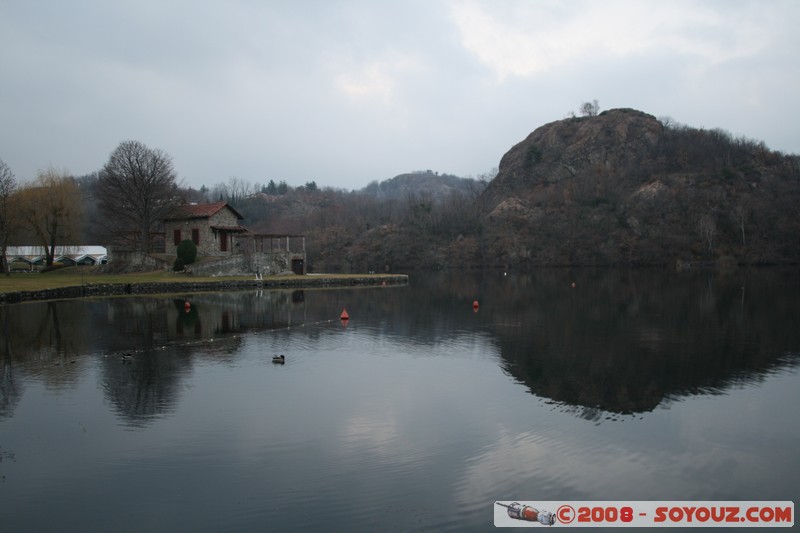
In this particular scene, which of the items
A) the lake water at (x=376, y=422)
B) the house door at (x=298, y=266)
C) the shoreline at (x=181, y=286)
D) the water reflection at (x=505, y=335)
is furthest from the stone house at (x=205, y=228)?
the lake water at (x=376, y=422)

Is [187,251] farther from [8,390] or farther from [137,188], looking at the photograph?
[8,390]

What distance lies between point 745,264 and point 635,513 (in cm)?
11421

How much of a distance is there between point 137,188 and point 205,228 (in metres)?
9.49

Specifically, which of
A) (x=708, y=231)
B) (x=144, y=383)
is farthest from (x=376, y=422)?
(x=708, y=231)

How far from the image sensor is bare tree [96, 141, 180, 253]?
66.1 meters

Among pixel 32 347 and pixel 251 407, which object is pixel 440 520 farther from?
pixel 32 347

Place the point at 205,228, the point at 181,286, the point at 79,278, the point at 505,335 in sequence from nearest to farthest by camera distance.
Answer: the point at 505,335, the point at 181,286, the point at 79,278, the point at 205,228

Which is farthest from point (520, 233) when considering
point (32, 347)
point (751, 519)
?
point (751, 519)

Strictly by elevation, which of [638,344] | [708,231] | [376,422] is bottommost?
[376,422]

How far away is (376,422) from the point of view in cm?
1575

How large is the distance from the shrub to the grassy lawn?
1.72 metres

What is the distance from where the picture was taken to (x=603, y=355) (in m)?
24.5

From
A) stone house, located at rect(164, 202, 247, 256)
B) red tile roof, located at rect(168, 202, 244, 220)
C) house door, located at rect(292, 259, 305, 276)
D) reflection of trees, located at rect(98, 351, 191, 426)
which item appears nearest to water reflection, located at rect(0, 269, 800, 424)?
reflection of trees, located at rect(98, 351, 191, 426)

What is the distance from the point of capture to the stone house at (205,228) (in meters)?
64.6
